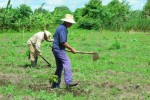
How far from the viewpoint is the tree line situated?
37.0m

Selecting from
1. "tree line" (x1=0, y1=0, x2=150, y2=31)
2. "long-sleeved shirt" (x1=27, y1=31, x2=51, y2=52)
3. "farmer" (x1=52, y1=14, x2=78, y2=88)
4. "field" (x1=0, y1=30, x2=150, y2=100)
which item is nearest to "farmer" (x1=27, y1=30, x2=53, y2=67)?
"long-sleeved shirt" (x1=27, y1=31, x2=51, y2=52)

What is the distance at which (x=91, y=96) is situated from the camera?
854 centimetres

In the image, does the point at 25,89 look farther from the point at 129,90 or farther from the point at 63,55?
the point at 129,90

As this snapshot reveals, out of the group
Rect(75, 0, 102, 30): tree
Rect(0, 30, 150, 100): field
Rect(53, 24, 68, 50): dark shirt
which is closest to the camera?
Rect(0, 30, 150, 100): field

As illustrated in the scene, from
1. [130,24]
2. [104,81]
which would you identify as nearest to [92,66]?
[104,81]

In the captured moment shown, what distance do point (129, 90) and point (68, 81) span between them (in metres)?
1.42

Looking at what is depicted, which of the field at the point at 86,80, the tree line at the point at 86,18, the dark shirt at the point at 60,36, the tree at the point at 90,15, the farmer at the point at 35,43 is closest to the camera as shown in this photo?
the field at the point at 86,80

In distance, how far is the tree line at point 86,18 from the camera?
A: 36969 mm

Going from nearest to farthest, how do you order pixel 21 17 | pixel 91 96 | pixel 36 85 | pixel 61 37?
pixel 91 96 < pixel 61 37 < pixel 36 85 < pixel 21 17

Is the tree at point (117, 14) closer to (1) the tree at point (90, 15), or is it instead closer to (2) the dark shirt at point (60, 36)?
(1) the tree at point (90, 15)

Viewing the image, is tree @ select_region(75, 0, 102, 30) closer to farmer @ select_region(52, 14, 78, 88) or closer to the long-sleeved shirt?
the long-sleeved shirt

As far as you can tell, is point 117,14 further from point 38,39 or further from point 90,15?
point 38,39

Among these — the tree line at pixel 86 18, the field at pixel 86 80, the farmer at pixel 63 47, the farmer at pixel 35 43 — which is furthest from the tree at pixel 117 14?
the farmer at pixel 63 47

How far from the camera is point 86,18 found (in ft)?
138
